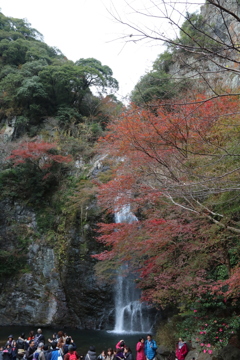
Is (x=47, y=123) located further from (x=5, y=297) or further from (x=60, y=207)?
(x=5, y=297)

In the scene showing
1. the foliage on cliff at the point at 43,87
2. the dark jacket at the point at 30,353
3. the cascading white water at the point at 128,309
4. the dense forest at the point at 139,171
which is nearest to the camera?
the dense forest at the point at 139,171

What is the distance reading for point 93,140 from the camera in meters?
20.8

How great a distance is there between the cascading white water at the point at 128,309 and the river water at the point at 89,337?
2.34 ft

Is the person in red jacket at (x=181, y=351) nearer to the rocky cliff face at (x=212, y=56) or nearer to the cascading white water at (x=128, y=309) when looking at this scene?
the cascading white water at (x=128, y=309)

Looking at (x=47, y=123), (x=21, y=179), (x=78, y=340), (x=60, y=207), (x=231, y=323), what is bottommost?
(x=78, y=340)

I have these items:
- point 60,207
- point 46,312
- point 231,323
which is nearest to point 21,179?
point 60,207

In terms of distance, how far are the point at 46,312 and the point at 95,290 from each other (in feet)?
9.51

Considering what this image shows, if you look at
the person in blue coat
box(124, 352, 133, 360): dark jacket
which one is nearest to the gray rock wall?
the person in blue coat

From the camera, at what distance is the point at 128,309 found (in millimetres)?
13812

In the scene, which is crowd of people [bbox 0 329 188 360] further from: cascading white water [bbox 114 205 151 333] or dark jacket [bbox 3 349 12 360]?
cascading white water [bbox 114 205 151 333]

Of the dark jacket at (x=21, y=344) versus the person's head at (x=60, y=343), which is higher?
the person's head at (x=60, y=343)

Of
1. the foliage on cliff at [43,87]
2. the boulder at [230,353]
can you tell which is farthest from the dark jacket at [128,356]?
the foliage on cliff at [43,87]

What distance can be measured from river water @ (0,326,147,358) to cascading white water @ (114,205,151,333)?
0.71m

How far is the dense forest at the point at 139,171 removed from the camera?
19.6 ft
